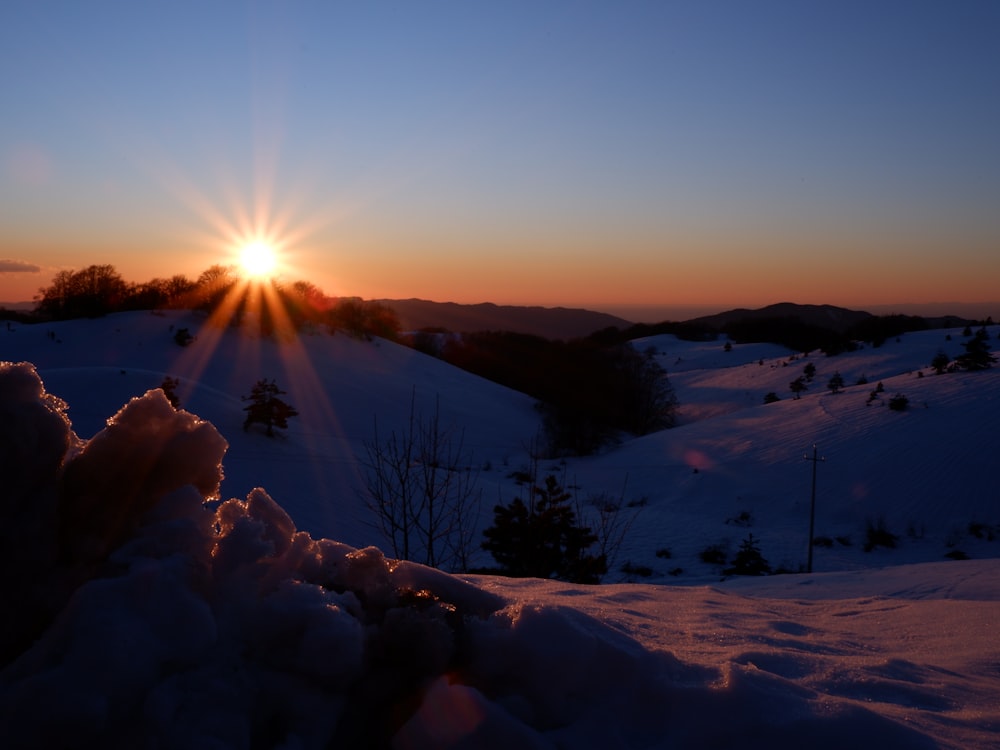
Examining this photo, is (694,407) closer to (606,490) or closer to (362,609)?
(606,490)

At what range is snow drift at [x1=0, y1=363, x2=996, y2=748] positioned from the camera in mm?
1598

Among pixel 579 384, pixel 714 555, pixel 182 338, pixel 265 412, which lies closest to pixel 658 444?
pixel 714 555

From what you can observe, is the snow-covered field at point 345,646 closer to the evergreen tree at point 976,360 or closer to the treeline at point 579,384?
the evergreen tree at point 976,360

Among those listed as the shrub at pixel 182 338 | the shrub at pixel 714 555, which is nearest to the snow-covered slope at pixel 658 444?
the shrub at pixel 714 555

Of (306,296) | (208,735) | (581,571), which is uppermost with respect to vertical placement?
A: (306,296)

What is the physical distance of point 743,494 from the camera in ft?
60.8

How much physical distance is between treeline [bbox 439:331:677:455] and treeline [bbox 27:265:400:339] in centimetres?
1053

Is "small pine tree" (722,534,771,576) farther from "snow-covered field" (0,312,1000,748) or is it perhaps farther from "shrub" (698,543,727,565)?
"snow-covered field" (0,312,1000,748)

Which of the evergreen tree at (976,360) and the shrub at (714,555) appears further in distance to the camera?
the evergreen tree at (976,360)

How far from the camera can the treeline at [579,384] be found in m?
29.9

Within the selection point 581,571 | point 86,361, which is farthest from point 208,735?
point 86,361

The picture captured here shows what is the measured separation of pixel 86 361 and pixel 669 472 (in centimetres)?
2207

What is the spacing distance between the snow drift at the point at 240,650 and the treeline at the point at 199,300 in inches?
1224

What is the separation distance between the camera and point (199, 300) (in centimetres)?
3250
